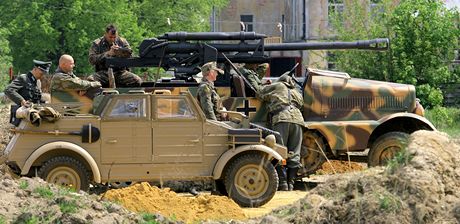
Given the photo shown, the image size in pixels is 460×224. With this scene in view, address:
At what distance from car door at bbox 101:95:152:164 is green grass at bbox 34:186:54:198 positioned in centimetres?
321

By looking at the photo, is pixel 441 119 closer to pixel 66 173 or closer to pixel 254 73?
pixel 254 73

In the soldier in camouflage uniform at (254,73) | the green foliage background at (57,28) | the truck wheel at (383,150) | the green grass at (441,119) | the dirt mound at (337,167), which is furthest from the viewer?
the green foliage background at (57,28)

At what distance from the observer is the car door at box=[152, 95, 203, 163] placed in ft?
48.5

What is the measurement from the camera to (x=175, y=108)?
586 inches

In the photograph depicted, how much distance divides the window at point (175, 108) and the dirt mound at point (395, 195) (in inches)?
133

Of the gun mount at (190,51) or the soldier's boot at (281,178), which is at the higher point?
the gun mount at (190,51)

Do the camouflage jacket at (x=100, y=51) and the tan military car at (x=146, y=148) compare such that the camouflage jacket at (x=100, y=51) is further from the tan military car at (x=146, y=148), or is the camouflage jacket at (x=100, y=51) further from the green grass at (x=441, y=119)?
the green grass at (x=441, y=119)

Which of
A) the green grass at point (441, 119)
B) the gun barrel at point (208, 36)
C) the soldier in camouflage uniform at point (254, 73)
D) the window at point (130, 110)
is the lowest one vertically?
the green grass at point (441, 119)

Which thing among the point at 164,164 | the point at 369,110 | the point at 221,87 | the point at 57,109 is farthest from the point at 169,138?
the point at 369,110

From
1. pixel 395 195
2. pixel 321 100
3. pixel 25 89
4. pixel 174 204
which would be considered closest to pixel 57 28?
pixel 25 89

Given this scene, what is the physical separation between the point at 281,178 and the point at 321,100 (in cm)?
185

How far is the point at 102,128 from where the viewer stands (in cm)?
1470

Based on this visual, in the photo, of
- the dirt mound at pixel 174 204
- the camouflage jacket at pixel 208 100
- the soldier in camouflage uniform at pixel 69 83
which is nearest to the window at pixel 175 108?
the camouflage jacket at pixel 208 100

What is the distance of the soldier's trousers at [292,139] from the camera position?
54.4 feet
